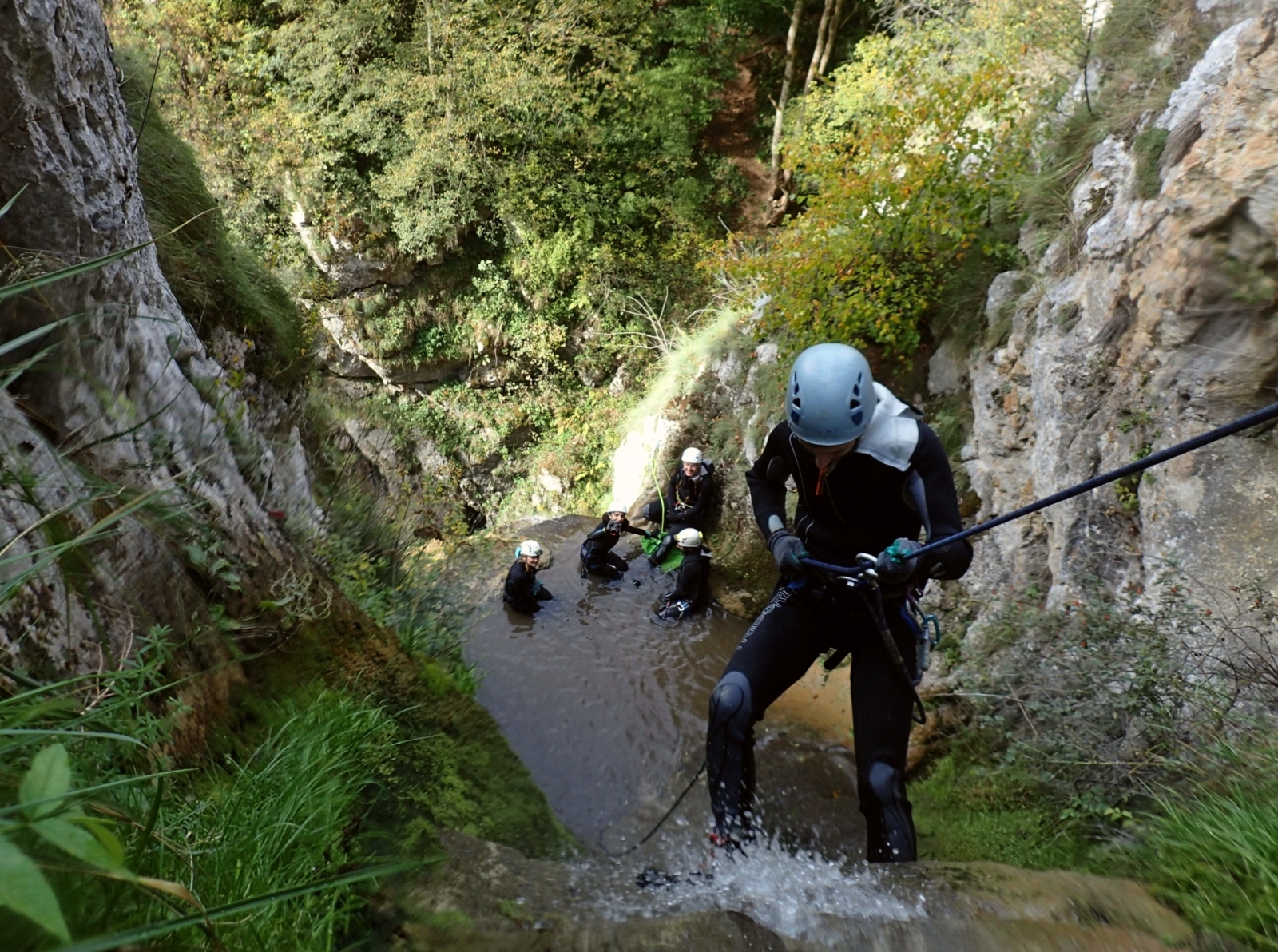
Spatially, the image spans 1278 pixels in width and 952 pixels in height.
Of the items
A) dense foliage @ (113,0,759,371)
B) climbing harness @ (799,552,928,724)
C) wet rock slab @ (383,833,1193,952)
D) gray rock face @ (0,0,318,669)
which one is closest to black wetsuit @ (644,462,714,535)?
climbing harness @ (799,552,928,724)

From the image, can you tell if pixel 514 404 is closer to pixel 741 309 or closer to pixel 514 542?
pixel 514 542

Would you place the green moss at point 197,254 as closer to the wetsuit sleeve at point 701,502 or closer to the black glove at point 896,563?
the black glove at point 896,563

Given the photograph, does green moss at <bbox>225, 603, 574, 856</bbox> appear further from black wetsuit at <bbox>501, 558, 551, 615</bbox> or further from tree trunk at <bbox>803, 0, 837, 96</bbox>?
tree trunk at <bbox>803, 0, 837, 96</bbox>

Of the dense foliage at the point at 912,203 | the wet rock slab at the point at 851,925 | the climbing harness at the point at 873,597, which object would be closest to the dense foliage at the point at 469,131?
the dense foliage at the point at 912,203

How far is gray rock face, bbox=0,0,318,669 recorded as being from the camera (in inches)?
71.0

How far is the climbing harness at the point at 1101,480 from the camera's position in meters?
1.56

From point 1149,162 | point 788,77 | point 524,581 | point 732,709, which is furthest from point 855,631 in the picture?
point 788,77

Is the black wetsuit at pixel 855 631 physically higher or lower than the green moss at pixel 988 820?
higher

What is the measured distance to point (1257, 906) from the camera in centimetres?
179

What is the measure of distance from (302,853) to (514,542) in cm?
824

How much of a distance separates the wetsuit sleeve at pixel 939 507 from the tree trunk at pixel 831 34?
470 inches

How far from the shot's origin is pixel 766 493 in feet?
11.9

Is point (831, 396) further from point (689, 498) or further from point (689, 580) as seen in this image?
point (689, 498)

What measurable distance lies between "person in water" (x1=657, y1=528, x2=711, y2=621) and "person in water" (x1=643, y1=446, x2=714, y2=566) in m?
0.68
